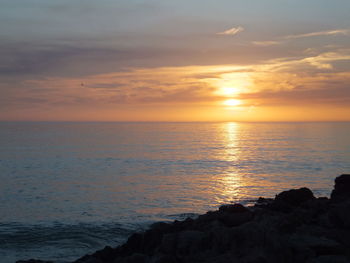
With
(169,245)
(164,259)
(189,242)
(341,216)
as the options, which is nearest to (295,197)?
(341,216)

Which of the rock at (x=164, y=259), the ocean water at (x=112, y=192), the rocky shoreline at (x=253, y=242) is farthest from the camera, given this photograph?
the ocean water at (x=112, y=192)

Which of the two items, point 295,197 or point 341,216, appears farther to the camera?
point 295,197

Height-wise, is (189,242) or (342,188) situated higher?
(189,242)

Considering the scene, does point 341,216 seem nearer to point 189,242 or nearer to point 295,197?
point 189,242

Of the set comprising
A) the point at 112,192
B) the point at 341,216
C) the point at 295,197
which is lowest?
the point at 112,192

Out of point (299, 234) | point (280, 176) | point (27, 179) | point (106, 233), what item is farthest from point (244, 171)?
point (299, 234)

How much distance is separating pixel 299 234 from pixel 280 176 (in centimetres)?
2818

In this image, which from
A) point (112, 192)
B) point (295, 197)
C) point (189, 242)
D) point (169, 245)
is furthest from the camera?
point (112, 192)

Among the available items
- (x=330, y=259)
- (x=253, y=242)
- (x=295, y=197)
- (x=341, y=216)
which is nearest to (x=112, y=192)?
(x=295, y=197)

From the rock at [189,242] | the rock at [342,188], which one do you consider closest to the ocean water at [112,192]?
the rock at [189,242]

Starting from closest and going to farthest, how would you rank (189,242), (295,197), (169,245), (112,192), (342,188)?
1. (189,242)
2. (169,245)
3. (342,188)
4. (295,197)
5. (112,192)

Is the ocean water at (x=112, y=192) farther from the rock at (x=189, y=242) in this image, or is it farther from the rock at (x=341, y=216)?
the rock at (x=341, y=216)

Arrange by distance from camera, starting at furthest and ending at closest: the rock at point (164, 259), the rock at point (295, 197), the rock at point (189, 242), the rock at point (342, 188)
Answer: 1. the rock at point (295, 197)
2. the rock at point (342, 188)
3. the rock at point (189, 242)
4. the rock at point (164, 259)

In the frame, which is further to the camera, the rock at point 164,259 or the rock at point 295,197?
the rock at point 295,197
